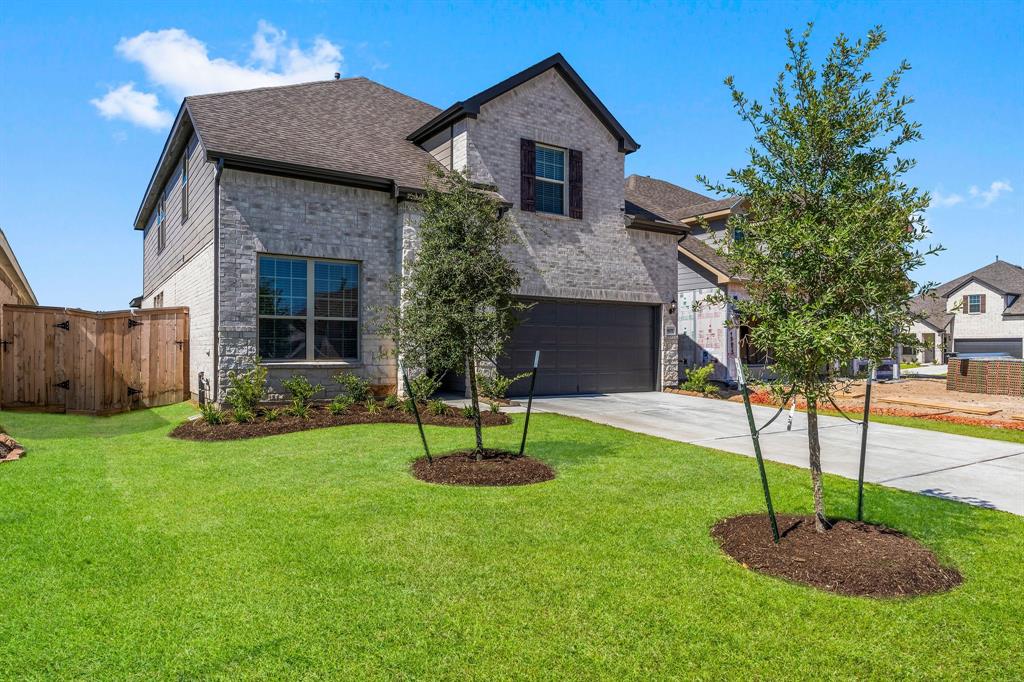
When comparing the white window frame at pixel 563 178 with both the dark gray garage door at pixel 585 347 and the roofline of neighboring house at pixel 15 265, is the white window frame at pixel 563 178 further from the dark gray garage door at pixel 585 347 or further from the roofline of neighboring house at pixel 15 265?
the roofline of neighboring house at pixel 15 265

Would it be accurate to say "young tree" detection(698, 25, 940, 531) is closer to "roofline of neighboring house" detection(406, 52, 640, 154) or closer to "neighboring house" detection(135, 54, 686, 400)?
"neighboring house" detection(135, 54, 686, 400)

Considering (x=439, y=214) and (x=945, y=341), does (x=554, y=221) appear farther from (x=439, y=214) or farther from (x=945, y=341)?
(x=945, y=341)

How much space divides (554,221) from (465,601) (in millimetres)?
12234

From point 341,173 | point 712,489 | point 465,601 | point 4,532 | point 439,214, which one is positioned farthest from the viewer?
point 341,173

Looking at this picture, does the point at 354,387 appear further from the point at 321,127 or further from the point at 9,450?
the point at 321,127

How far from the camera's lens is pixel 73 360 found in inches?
482

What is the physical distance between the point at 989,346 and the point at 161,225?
165 ft

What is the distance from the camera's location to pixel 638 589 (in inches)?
147

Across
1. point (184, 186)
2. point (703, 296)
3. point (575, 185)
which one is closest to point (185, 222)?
point (184, 186)

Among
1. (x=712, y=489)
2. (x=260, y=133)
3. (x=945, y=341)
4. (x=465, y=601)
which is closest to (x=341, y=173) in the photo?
(x=260, y=133)

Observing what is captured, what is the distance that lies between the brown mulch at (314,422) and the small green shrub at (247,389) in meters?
0.28

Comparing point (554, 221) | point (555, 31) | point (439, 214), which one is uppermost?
point (555, 31)

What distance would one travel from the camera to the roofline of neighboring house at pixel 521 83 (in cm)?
1378

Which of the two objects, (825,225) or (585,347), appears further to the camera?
(585,347)
